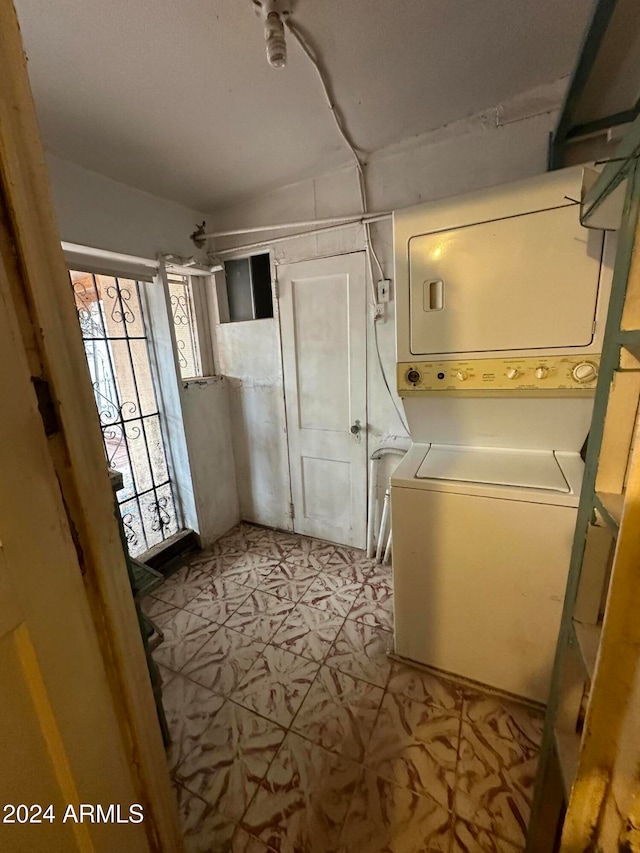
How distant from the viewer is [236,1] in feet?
3.19

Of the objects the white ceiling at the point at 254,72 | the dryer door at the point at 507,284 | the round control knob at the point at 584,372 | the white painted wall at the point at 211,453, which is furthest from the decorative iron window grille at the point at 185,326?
the round control knob at the point at 584,372

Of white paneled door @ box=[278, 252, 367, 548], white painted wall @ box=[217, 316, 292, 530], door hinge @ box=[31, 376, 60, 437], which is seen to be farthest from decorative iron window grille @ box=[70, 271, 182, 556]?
door hinge @ box=[31, 376, 60, 437]

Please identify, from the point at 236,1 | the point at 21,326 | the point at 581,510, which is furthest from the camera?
the point at 236,1

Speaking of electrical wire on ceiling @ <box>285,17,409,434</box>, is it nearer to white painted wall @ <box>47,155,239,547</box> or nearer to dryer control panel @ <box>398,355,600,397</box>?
dryer control panel @ <box>398,355,600,397</box>

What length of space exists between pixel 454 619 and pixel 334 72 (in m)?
2.21

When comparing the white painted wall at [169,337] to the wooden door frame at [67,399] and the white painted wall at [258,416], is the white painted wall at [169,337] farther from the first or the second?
the wooden door frame at [67,399]

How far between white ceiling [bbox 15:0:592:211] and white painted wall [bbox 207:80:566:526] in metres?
0.09

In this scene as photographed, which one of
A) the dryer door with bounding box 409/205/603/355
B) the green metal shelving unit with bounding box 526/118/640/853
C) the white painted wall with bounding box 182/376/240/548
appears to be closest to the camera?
the green metal shelving unit with bounding box 526/118/640/853

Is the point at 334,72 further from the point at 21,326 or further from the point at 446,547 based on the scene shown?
the point at 446,547

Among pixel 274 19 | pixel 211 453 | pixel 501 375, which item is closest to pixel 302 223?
pixel 274 19

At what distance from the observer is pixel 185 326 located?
2.48 meters

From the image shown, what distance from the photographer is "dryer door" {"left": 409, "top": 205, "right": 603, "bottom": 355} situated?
1.17m

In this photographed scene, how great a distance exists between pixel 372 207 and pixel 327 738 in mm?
2547

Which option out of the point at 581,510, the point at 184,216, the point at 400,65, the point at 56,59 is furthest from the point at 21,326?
the point at 184,216
